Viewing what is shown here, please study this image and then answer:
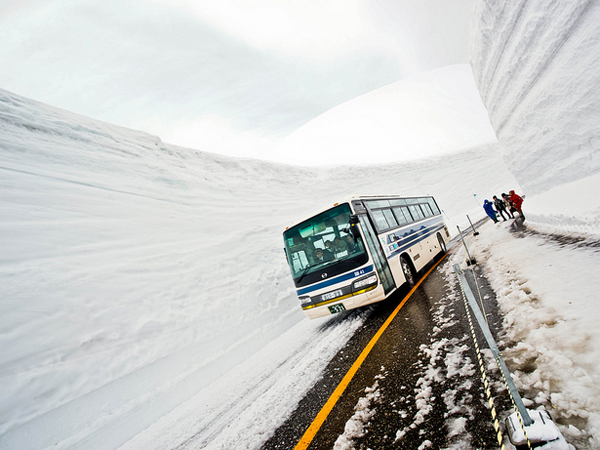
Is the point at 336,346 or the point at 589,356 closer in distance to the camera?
the point at 589,356

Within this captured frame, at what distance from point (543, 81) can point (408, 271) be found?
5273 mm

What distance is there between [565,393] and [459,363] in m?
1.01

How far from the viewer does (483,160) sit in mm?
40750

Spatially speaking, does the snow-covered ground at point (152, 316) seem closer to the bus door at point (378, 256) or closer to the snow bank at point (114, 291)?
the snow bank at point (114, 291)

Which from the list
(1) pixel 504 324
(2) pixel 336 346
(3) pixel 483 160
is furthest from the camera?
(3) pixel 483 160

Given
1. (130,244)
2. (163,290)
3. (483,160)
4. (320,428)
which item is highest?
→ (483,160)

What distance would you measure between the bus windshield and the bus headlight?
326 mm

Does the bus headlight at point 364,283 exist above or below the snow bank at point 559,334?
above

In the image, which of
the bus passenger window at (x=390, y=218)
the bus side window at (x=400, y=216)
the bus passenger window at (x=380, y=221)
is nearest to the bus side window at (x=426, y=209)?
the bus side window at (x=400, y=216)

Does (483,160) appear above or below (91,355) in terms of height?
above

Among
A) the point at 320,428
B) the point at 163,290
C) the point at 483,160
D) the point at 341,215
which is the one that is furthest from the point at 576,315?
the point at 483,160

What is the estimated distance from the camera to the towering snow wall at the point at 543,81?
186 inches

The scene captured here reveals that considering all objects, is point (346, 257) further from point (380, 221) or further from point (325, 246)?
point (380, 221)

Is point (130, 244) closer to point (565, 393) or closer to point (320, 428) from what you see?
point (320, 428)
